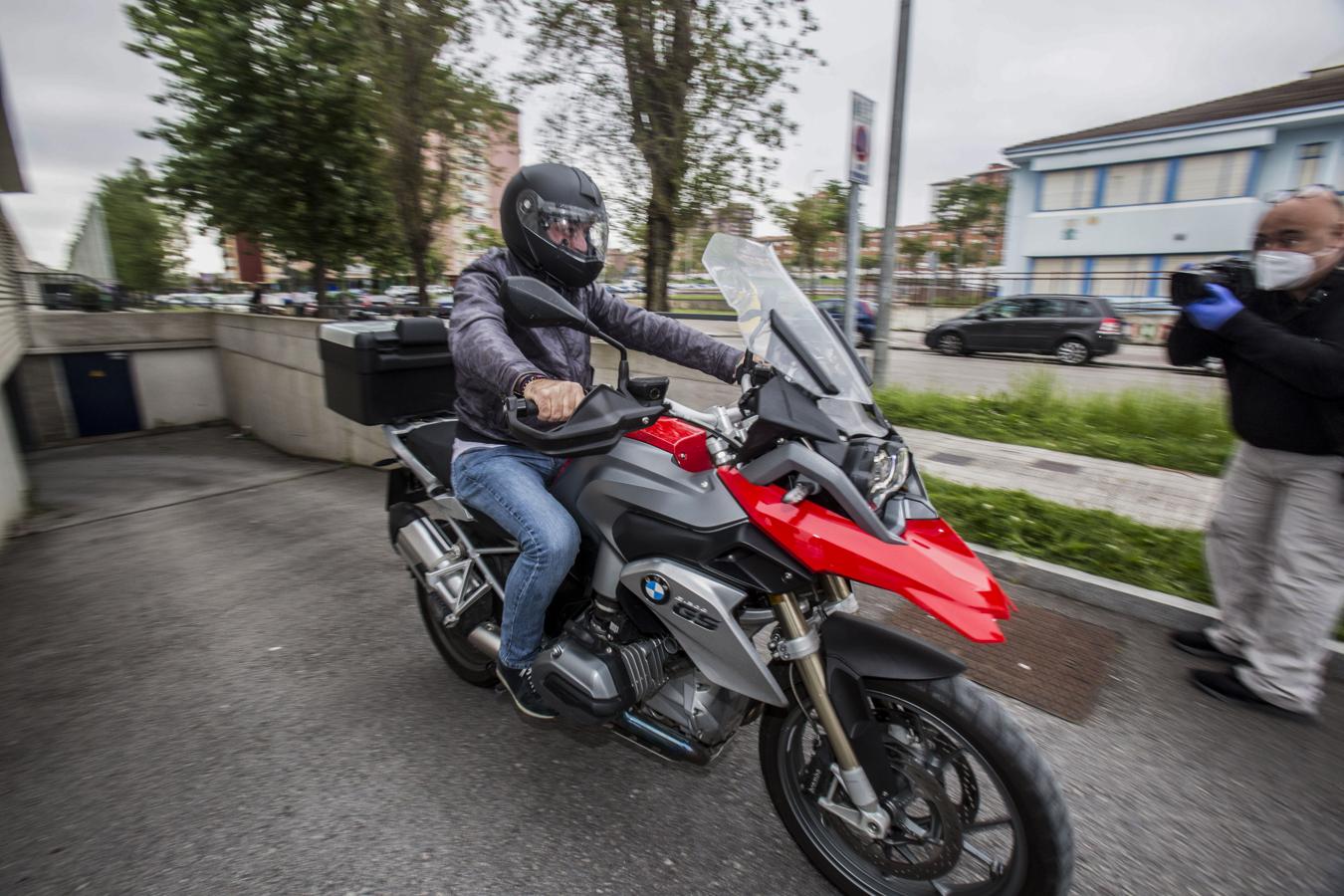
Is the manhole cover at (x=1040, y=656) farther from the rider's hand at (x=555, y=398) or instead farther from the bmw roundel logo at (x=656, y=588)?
the rider's hand at (x=555, y=398)

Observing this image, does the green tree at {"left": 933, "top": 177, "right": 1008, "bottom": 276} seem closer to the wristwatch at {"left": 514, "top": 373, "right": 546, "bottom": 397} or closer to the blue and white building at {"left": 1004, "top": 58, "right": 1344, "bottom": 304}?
the blue and white building at {"left": 1004, "top": 58, "right": 1344, "bottom": 304}

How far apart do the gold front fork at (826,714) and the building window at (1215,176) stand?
33209 millimetres

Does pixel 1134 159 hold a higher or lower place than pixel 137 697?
higher

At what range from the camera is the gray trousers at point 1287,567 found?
2.80 metres

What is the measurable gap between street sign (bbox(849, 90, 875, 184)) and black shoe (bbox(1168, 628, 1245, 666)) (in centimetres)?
488

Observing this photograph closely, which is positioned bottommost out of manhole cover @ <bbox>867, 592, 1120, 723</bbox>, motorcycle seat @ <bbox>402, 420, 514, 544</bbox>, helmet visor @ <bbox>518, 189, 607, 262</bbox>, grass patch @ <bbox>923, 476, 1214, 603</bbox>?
manhole cover @ <bbox>867, 592, 1120, 723</bbox>

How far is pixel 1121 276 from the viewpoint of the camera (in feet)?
78.6

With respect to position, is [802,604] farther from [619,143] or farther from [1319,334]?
[619,143]

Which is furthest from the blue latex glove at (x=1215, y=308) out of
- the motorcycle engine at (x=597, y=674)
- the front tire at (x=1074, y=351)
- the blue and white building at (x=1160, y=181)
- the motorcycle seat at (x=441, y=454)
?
the blue and white building at (x=1160, y=181)

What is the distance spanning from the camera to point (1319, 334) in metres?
2.78

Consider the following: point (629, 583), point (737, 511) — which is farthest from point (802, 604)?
point (629, 583)

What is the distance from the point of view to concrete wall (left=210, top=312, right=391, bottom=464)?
28.8ft

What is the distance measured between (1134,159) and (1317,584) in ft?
107

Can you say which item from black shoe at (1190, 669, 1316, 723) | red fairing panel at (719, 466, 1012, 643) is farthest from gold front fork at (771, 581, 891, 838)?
black shoe at (1190, 669, 1316, 723)
